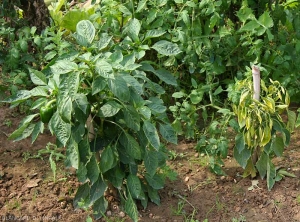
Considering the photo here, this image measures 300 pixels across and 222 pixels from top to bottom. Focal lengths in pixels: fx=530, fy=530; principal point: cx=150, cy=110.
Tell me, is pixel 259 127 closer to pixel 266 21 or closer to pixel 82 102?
pixel 266 21

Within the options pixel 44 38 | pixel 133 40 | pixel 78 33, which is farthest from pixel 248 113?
pixel 44 38

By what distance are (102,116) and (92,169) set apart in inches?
15.4

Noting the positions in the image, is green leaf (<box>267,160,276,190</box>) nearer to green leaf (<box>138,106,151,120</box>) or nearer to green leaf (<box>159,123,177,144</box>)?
green leaf (<box>159,123,177,144</box>)

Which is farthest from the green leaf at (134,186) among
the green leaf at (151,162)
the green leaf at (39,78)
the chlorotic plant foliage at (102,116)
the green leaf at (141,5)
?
the green leaf at (141,5)

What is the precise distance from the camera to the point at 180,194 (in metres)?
3.85

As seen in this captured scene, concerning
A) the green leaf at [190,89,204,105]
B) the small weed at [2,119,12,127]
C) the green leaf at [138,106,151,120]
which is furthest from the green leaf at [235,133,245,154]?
the small weed at [2,119,12,127]

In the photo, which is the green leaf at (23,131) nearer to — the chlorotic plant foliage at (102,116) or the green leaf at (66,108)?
the chlorotic plant foliage at (102,116)

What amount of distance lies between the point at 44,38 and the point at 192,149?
4.88 feet

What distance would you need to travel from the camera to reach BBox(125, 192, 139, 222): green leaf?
3361 millimetres

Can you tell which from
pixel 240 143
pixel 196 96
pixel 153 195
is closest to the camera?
pixel 153 195

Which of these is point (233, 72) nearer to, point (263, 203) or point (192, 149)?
point (192, 149)

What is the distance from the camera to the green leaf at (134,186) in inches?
133

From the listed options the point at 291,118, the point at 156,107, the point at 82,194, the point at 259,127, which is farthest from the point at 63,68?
the point at 291,118

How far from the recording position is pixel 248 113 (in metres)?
3.63
